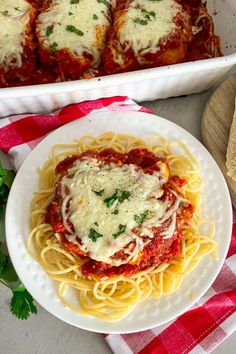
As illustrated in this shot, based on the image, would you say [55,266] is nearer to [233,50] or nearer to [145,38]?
[145,38]

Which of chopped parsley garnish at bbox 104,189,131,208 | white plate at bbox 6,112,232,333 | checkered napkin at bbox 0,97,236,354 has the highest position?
chopped parsley garnish at bbox 104,189,131,208

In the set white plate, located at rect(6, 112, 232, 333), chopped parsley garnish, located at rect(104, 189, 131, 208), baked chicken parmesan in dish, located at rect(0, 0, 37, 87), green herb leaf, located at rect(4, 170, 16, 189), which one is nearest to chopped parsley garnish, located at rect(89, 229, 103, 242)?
chopped parsley garnish, located at rect(104, 189, 131, 208)

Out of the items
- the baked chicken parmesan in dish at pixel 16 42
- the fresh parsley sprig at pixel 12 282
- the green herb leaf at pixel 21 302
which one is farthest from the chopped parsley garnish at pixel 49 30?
the green herb leaf at pixel 21 302

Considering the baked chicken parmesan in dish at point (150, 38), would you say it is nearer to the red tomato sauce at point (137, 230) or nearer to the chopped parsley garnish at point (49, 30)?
the chopped parsley garnish at point (49, 30)

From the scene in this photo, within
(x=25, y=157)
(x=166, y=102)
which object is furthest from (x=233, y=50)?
(x=25, y=157)

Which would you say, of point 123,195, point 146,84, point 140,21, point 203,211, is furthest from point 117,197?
point 140,21

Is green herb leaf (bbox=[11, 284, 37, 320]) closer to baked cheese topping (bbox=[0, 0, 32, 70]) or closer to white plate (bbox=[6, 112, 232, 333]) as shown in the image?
white plate (bbox=[6, 112, 232, 333])
